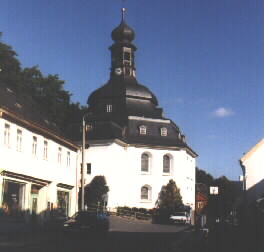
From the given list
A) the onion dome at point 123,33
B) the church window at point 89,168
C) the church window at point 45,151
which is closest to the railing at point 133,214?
the church window at point 89,168

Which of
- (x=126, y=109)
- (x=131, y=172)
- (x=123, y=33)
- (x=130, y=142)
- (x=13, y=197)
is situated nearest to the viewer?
(x=13, y=197)

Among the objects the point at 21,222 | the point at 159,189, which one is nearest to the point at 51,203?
the point at 21,222

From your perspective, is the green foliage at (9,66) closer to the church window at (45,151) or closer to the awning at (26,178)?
the church window at (45,151)

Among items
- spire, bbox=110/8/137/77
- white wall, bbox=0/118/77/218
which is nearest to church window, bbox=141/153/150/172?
spire, bbox=110/8/137/77

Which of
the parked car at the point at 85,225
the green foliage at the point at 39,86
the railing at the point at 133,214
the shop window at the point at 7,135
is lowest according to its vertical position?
the railing at the point at 133,214

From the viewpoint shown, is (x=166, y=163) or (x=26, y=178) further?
(x=166, y=163)

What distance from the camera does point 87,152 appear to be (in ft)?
212

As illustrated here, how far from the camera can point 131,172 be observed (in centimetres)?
6756

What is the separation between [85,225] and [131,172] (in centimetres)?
4118

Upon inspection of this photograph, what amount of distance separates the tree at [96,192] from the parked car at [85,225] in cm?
3253

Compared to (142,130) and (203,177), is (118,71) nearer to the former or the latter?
(142,130)

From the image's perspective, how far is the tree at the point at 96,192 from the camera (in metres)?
60.3

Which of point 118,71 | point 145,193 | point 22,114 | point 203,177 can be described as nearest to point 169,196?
point 145,193

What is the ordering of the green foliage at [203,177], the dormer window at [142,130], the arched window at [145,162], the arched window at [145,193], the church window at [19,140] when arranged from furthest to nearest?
the green foliage at [203,177]
the dormer window at [142,130]
the arched window at [145,162]
the arched window at [145,193]
the church window at [19,140]
